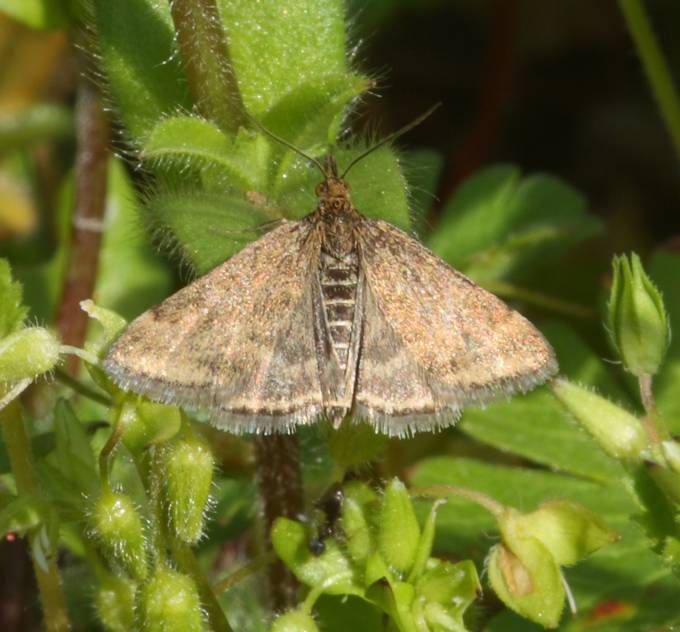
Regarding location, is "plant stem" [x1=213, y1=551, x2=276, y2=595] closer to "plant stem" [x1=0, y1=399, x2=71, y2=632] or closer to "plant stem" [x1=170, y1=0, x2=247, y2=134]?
"plant stem" [x1=0, y1=399, x2=71, y2=632]

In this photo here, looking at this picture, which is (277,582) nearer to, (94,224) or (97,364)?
(97,364)

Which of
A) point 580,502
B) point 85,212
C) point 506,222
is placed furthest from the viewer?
point 85,212

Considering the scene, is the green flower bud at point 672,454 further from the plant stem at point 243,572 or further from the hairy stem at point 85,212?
the hairy stem at point 85,212

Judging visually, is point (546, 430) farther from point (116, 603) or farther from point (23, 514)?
point (23, 514)

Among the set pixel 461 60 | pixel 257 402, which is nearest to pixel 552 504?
pixel 257 402

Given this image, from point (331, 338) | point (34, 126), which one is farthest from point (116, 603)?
point (34, 126)

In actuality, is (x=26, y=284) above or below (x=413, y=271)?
below

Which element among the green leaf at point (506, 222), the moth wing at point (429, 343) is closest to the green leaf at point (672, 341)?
the green leaf at point (506, 222)
